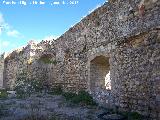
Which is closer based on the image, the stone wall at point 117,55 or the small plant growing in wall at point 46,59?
the stone wall at point 117,55

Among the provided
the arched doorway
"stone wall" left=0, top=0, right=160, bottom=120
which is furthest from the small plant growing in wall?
the arched doorway

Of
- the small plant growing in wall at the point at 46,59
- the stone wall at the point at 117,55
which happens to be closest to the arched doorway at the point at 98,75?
the stone wall at the point at 117,55

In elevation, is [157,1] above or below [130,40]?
above

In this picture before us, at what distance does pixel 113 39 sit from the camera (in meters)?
8.30

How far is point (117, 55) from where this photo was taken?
7.98 m

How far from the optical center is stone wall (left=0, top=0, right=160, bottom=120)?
6461 millimetres

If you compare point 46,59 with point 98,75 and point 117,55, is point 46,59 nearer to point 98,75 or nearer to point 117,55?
point 98,75

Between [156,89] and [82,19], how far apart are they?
5239mm

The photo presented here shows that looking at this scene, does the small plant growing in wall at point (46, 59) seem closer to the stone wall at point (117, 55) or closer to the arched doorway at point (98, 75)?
the stone wall at point (117, 55)

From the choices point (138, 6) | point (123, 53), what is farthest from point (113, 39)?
point (138, 6)

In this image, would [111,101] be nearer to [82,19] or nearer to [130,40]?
[130,40]

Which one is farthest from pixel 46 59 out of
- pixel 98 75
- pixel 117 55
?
pixel 117 55

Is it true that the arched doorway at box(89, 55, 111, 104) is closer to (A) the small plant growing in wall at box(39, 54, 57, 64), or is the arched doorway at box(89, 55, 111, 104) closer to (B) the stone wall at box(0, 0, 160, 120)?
(B) the stone wall at box(0, 0, 160, 120)

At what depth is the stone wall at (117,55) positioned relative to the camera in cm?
646
